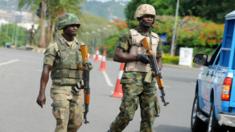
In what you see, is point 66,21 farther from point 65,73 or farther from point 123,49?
point 123,49

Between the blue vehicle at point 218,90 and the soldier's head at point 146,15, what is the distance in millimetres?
1403

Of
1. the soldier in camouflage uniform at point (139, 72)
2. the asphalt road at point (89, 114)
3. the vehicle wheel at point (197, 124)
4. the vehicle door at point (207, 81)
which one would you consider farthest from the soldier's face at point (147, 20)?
the vehicle wheel at point (197, 124)

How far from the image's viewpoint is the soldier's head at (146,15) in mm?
8906

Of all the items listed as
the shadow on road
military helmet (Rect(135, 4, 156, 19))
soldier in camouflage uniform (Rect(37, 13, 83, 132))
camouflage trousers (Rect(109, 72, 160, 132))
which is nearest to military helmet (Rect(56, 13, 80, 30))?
soldier in camouflage uniform (Rect(37, 13, 83, 132))

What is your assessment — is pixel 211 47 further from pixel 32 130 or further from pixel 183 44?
pixel 32 130

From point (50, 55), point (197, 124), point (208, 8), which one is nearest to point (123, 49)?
point (50, 55)

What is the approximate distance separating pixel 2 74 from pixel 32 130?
13959 millimetres

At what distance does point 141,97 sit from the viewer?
9.11 metres

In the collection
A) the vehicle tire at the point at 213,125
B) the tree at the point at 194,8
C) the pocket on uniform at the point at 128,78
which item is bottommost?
the vehicle tire at the point at 213,125

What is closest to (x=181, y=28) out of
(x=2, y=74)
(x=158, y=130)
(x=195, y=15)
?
(x=195, y=15)

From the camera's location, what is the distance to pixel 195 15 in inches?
3625

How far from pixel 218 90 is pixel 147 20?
64.7 inches

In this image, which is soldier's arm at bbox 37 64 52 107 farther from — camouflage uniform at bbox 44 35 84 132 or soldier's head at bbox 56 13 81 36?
soldier's head at bbox 56 13 81 36

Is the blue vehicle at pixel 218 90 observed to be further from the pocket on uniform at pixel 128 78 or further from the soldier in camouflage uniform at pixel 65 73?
the soldier in camouflage uniform at pixel 65 73
